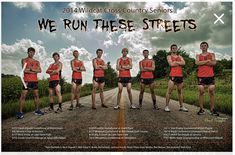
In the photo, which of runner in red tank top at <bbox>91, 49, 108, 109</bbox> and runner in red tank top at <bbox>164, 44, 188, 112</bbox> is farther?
runner in red tank top at <bbox>91, 49, 108, 109</bbox>

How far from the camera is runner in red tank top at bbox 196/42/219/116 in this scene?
710cm

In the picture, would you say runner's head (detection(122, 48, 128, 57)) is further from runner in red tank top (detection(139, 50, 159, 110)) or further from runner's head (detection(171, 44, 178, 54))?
runner's head (detection(171, 44, 178, 54))

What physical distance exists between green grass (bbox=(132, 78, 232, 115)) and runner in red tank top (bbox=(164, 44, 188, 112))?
0.11 m

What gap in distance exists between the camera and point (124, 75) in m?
7.94

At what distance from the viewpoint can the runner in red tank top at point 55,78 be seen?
7.44 m

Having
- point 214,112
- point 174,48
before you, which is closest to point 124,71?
point 174,48

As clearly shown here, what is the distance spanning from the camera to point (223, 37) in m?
6.77

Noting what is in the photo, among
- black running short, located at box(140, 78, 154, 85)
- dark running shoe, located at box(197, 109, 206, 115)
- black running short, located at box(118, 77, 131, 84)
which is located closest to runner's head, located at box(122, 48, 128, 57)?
black running short, located at box(118, 77, 131, 84)

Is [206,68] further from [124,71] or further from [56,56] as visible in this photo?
[56,56]

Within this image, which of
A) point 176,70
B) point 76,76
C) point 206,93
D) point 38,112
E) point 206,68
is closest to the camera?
point 206,68

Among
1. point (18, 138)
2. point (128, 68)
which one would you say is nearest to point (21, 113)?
point (18, 138)

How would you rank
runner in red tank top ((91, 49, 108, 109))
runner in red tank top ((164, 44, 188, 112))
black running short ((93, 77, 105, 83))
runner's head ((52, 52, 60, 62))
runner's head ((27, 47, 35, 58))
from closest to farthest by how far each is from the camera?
runner's head ((27, 47, 35, 58))
runner's head ((52, 52, 60, 62))
runner in red tank top ((164, 44, 188, 112))
runner in red tank top ((91, 49, 108, 109))
black running short ((93, 77, 105, 83))

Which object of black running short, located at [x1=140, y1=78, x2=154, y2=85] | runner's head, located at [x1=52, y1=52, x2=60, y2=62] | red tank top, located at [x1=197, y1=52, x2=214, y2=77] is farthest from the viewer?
black running short, located at [x1=140, y1=78, x2=154, y2=85]

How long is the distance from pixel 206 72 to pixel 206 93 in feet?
1.49
